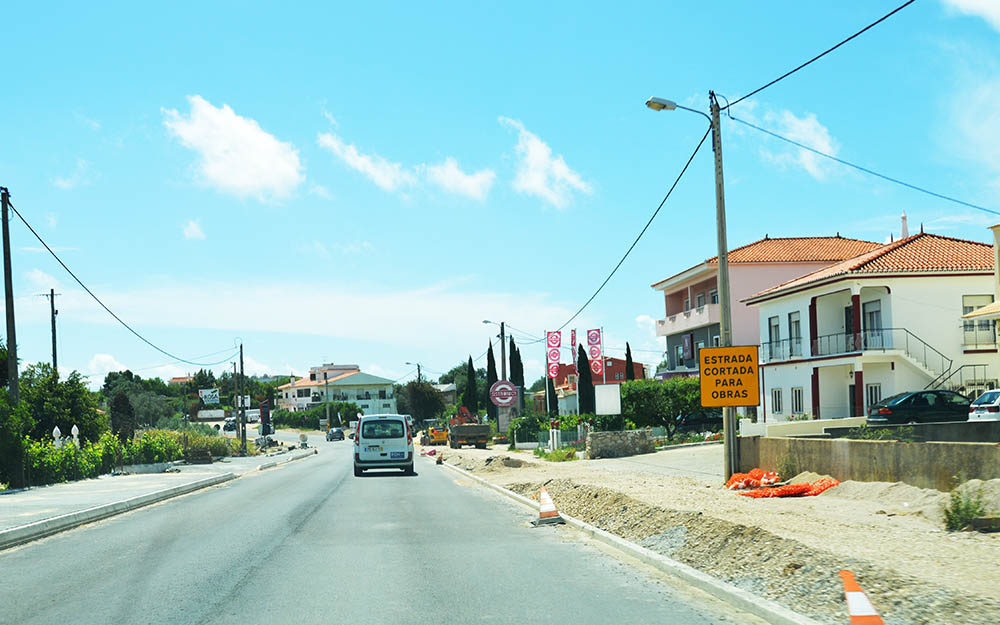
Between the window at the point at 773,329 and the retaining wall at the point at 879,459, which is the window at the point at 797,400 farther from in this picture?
the retaining wall at the point at 879,459

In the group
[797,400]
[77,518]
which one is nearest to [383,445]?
[77,518]

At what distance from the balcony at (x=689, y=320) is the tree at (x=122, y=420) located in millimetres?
33441

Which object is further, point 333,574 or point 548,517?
point 548,517

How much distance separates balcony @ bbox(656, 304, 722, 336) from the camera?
181ft

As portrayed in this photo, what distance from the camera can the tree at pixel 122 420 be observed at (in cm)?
4320

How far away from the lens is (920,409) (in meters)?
30.7

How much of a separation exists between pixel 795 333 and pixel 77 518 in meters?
36.2

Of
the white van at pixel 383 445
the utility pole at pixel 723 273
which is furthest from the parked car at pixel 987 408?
the white van at pixel 383 445

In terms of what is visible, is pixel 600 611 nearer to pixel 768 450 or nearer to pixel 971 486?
pixel 971 486

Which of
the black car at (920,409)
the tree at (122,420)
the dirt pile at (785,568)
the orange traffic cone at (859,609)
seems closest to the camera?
the orange traffic cone at (859,609)

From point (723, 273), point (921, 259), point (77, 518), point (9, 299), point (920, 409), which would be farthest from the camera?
point (921, 259)

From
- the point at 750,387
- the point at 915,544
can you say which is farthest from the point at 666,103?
the point at 915,544

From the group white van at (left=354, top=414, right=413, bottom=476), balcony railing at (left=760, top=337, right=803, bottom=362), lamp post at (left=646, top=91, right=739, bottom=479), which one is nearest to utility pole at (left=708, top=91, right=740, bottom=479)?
lamp post at (left=646, top=91, right=739, bottom=479)

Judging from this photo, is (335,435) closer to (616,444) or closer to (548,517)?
(616,444)
